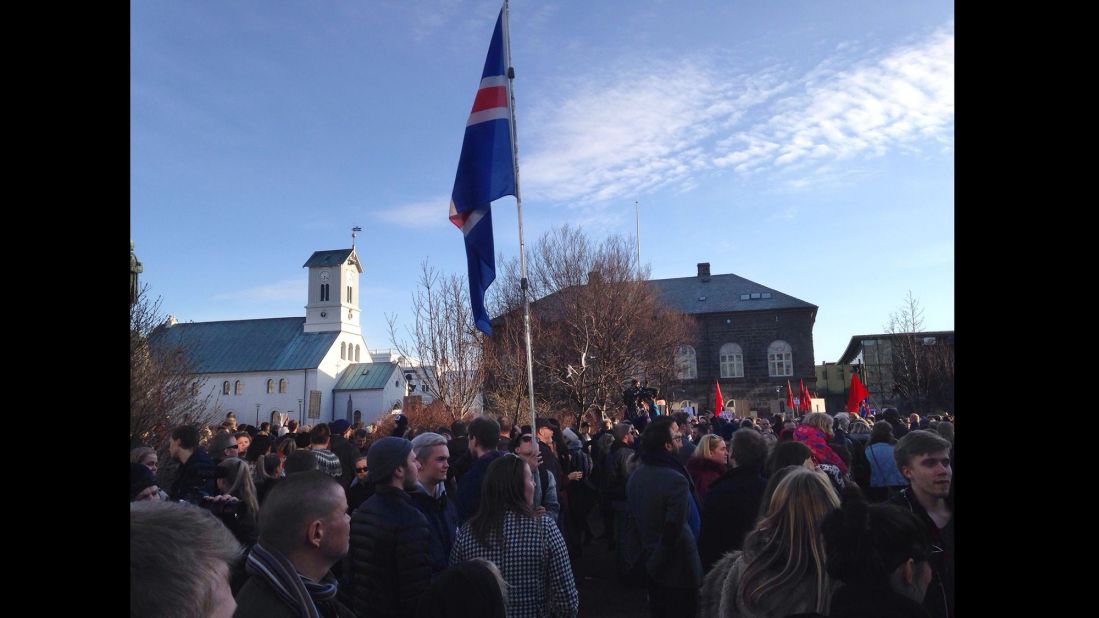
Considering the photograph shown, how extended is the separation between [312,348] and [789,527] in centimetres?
8223

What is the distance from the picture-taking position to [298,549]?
8.70 feet

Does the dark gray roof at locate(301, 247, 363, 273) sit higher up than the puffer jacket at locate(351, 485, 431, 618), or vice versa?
the dark gray roof at locate(301, 247, 363, 273)

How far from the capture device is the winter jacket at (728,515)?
191 inches

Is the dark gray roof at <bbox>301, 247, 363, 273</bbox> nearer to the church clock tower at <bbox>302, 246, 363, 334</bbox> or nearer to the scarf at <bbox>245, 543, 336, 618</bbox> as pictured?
the church clock tower at <bbox>302, 246, 363, 334</bbox>

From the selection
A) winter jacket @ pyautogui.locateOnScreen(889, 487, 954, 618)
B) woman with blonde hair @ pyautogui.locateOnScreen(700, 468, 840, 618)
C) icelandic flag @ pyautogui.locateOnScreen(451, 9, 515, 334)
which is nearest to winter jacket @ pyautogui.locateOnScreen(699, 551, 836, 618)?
woman with blonde hair @ pyautogui.locateOnScreen(700, 468, 840, 618)

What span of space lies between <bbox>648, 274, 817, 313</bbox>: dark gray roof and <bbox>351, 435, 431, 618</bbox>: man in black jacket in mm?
49825

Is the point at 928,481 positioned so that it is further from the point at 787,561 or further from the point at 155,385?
the point at 155,385

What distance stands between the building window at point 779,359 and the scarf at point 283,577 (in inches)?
2100

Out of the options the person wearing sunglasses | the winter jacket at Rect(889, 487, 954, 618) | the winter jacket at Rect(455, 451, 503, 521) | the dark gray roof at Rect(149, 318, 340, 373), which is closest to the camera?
the winter jacket at Rect(889, 487, 954, 618)

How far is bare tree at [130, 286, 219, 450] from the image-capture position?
1123cm

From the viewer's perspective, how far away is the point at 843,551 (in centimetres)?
259
